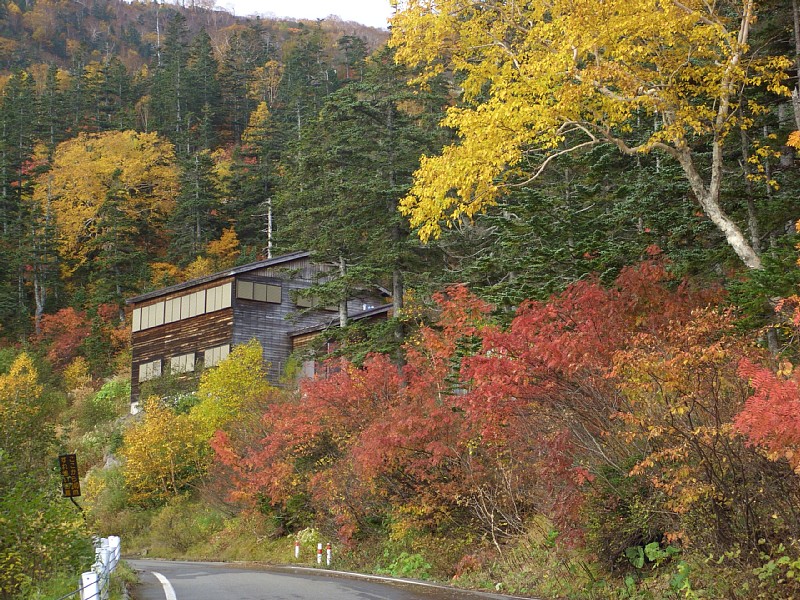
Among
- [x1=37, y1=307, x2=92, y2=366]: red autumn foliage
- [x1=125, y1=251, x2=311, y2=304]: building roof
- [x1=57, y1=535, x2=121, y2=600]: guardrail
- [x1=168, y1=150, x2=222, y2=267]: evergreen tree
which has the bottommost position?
[x1=57, y1=535, x2=121, y2=600]: guardrail

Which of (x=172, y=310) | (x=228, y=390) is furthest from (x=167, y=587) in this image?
(x=172, y=310)

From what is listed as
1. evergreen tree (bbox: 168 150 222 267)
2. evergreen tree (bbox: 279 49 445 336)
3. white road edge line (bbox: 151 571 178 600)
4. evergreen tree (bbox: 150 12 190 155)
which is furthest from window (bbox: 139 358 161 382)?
white road edge line (bbox: 151 571 178 600)

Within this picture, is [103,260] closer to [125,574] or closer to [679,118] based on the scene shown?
[125,574]

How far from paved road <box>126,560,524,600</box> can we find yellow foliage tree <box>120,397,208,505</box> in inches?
711

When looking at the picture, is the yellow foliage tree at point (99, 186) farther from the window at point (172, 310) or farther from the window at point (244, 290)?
the window at point (244, 290)

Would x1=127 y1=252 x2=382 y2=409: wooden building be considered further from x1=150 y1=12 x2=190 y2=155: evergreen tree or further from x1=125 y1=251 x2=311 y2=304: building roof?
x1=150 y1=12 x2=190 y2=155: evergreen tree

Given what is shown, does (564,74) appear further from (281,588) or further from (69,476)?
(69,476)

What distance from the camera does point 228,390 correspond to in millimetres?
38812

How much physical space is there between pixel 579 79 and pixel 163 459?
27.0 m

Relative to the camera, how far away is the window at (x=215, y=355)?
47250 mm

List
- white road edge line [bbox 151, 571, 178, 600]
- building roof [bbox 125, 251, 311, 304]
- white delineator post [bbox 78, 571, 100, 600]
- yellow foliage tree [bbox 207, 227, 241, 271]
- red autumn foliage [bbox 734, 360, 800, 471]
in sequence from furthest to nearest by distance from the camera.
Result: yellow foliage tree [bbox 207, 227, 241, 271] → building roof [bbox 125, 251, 311, 304] → white road edge line [bbox 151, 571, 178, 600] → white delineator post [bbox 78, 571, 100, 600] → red autumn foliage [bbox 734, 360, 800, 471]

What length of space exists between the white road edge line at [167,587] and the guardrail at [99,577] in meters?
1.03

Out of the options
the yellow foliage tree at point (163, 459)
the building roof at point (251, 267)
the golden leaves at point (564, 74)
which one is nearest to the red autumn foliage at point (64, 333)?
the building roof at point (251, 267)

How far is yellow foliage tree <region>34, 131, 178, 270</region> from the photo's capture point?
2808 inches
